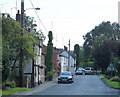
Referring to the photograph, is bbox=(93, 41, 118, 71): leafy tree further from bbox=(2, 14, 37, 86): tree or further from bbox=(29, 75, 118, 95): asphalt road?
bbox=(2, 14, 37, 86): tree

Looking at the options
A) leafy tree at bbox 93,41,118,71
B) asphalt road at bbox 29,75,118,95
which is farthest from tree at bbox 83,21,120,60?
asphalt road at bbox 29,75,118,95

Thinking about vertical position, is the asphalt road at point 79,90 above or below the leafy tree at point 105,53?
below

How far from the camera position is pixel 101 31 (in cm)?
8144

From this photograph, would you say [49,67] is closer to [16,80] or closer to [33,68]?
[33,68]

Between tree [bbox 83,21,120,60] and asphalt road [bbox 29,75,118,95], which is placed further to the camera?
tree [bbox 83,21,120,60]

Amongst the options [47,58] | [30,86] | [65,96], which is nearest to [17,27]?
[65,96]

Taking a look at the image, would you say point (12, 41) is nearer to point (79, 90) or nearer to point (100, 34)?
point (79, 90)

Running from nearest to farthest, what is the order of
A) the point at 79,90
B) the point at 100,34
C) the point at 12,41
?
the point at 12,41
the point at 79,90
the point at 100,34

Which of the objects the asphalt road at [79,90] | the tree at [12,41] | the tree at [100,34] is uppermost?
the tree at [100,34]

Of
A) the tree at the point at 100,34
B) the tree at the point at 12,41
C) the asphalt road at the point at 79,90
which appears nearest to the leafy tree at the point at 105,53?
the tree at the point at 100,34

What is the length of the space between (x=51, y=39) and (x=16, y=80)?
18.4 metres

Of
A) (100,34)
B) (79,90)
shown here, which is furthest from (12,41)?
(100,34)

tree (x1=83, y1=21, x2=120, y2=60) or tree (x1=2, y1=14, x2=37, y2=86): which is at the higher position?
tree (x1=83, y1=21, x2=120, y2=60)

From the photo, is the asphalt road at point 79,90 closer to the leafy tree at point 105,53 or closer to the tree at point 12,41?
the tree at point 12,41
